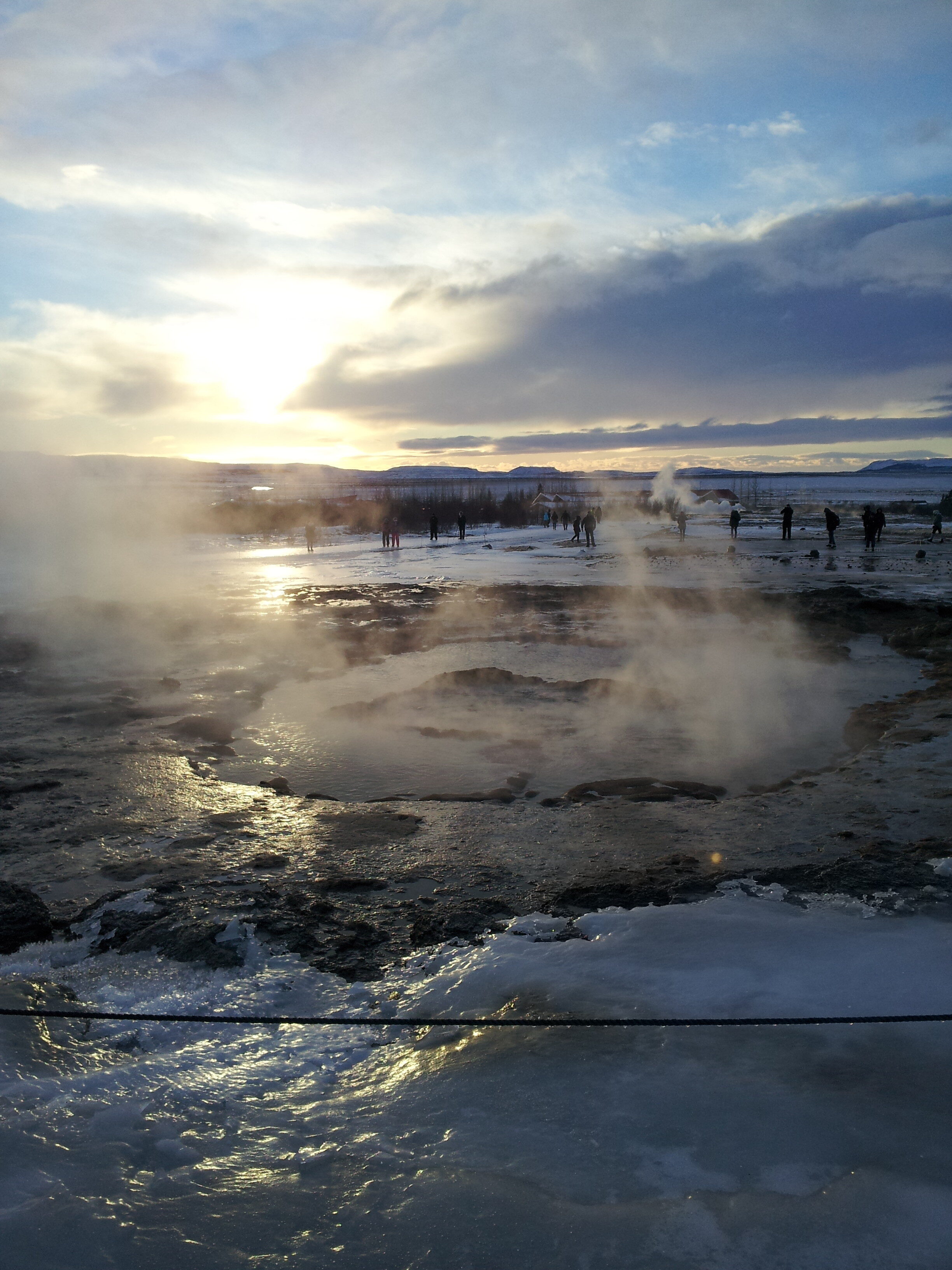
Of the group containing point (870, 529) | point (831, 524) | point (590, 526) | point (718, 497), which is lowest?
point (870, 529)

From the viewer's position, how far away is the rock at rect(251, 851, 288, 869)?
4.28m

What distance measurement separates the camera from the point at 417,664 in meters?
9.24

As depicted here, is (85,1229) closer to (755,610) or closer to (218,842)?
(218,842)

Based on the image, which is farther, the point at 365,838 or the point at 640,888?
the point at 365,838

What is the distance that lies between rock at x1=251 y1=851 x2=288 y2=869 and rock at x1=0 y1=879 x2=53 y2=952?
102 centimetres

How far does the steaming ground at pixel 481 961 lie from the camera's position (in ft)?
6.81

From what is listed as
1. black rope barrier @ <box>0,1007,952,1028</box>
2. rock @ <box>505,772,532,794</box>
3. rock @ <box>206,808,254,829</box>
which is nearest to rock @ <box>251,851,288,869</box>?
rock @ <box>206,808,254,829</box>

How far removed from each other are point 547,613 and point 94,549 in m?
18.3

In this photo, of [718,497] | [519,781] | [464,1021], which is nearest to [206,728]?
[519,781]

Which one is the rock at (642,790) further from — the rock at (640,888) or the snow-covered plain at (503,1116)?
the snow-covered plain at (503,1116)

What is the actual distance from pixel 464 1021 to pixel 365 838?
6.89 ft

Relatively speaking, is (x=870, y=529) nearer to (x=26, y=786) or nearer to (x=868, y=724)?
(x=868, y=724)

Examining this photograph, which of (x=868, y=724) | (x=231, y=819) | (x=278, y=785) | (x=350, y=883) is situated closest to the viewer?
(x=350, y=883)

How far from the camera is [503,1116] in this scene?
7.92 feet
